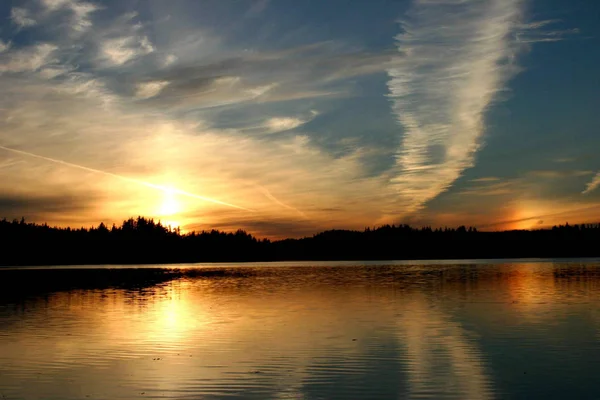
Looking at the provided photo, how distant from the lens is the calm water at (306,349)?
63.3ft

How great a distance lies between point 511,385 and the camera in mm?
19406

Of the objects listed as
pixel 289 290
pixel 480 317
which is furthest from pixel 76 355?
pixel 289 290

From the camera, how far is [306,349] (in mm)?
26125

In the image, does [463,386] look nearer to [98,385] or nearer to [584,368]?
[584,368]

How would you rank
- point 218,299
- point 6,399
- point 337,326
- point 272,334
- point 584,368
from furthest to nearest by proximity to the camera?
point 218,299
point 337,326
point 272,334
point 584,368
point 6,399

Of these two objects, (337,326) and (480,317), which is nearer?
(337,326)

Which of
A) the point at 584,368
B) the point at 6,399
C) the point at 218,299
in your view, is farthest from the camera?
the point at 218,299

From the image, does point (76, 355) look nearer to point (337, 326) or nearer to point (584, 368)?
point (337, 326)

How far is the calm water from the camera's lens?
63.3 feet

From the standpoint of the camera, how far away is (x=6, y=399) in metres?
18.5

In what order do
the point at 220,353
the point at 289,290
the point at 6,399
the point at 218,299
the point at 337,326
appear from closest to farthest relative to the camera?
1. the point at 6,399
2. the point at 220,353
3. the point at 337,326
4. the point at 218,299
5. the point at 289,290

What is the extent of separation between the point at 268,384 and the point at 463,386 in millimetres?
5879

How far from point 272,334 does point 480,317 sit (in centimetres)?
1298

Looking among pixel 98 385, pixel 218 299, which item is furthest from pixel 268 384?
pixel 218 299
